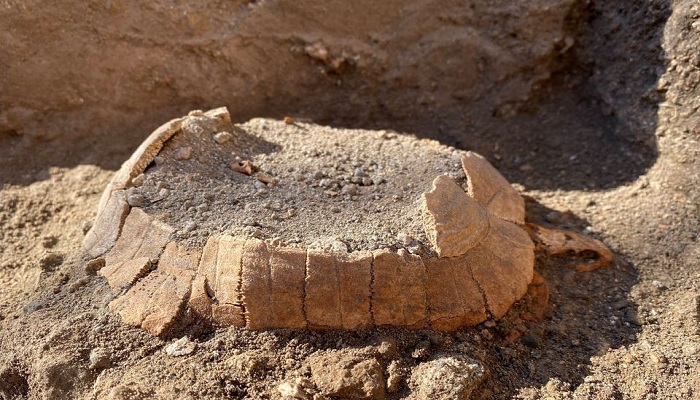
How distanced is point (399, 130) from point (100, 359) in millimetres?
2088

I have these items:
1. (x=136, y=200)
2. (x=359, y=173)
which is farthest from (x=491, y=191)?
(x=136, y=200)

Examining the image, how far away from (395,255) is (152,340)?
88cm

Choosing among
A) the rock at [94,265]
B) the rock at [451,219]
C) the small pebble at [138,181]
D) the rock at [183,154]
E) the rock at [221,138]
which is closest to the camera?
the rock at [451,219]

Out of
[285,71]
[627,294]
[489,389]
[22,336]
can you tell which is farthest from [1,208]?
[627,294]

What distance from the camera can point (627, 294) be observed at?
2625mm

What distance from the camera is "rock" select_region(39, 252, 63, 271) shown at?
2537 millimetres

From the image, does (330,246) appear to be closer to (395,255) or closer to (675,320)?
(395,255)

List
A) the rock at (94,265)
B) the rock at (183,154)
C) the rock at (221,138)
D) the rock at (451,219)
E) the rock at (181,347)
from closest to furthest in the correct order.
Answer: the rock at (181,347)
the rock at (451,219)
the rock at (94,265)
the rock at (183,154)
the rock at (221,138)

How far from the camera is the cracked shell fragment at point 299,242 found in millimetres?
2141

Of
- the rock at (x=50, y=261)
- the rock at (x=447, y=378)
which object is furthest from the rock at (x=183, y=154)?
the rock at (x=447, y=378)

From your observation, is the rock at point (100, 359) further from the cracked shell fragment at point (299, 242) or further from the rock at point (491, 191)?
the rock at point (491, 191)

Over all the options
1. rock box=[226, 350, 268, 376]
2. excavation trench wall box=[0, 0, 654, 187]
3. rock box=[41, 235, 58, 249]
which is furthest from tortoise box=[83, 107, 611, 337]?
excavation trench wall box=[0, 0, 654, 187]

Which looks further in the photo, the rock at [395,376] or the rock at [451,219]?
the rock at [451,219]

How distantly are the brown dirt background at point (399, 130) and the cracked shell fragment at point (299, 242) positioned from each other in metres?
0.09
